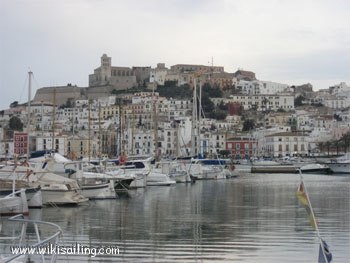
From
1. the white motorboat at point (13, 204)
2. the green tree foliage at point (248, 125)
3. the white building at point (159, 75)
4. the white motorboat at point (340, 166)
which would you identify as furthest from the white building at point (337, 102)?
the white motorboat at point (13, 204)

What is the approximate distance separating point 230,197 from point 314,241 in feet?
55.3

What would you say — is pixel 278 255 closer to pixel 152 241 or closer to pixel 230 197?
pixel 152 241

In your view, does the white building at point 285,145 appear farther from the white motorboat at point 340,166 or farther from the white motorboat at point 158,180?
the white motorboat at point 158,180

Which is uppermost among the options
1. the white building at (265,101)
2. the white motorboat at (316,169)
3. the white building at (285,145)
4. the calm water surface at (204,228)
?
the white building at (265,101)

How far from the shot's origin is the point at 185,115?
149125 mm

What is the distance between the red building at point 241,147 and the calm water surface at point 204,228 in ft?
292

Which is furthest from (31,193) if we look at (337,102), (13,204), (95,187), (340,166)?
(337,102)

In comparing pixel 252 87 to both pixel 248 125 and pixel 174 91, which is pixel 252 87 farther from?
pixel 248 125

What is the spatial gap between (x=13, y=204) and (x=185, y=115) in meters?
127

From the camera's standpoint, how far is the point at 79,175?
109ft

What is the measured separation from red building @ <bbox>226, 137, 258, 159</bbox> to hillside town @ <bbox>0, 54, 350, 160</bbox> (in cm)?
17

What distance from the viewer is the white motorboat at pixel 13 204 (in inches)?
864

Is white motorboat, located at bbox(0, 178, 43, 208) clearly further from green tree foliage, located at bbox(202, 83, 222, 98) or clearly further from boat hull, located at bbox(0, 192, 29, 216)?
green tree foliage, located at bbox(202, 83, 222, 98)

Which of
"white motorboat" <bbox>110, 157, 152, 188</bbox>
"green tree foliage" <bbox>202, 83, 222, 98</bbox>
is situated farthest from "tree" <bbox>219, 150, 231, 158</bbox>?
"white motorboat" <bbox>110, 157, 152, 188</bbox>
